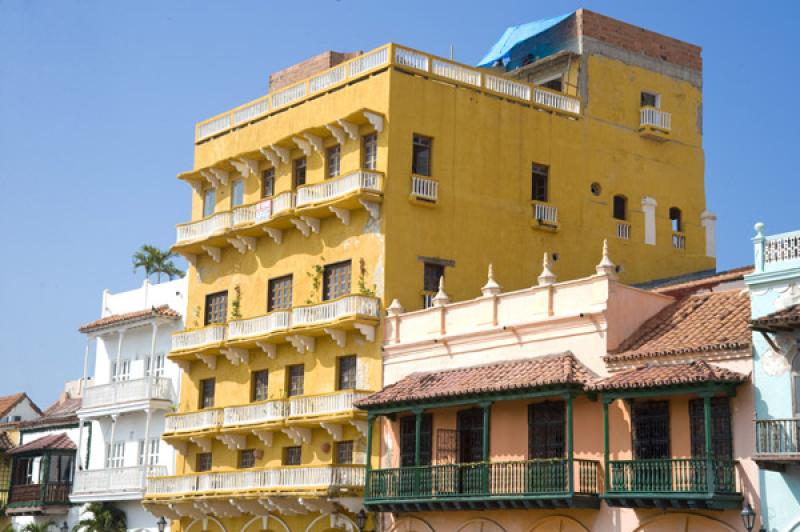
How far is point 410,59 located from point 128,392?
57.0 feet

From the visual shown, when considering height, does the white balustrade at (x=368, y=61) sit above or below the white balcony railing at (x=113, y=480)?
above

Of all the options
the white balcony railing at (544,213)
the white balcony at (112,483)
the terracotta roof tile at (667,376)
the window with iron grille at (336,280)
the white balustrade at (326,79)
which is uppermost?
the white balustrade at (326,79)

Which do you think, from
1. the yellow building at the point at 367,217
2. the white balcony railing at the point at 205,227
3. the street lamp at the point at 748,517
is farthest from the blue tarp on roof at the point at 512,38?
the street lamp at the point at 748,517

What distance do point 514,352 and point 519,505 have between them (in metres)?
4.16

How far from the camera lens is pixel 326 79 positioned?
41938mm

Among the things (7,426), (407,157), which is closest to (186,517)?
(407,157)

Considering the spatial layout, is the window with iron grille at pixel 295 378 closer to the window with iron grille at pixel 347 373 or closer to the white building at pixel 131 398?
the window with iron grille at pixel 347 373

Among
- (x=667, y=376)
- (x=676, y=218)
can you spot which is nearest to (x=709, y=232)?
(x=676, y=218)

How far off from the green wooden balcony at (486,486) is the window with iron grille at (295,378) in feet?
19.4

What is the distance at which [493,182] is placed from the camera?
133 feet

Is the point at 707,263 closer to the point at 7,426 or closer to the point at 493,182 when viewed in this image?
the point at 493,182

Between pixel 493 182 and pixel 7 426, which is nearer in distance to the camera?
pixel 493 182

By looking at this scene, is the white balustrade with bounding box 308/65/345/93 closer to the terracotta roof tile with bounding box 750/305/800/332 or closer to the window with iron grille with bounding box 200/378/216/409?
the window with iron grille with bounding box 200/378/216/409

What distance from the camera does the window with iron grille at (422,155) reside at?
39656mm
